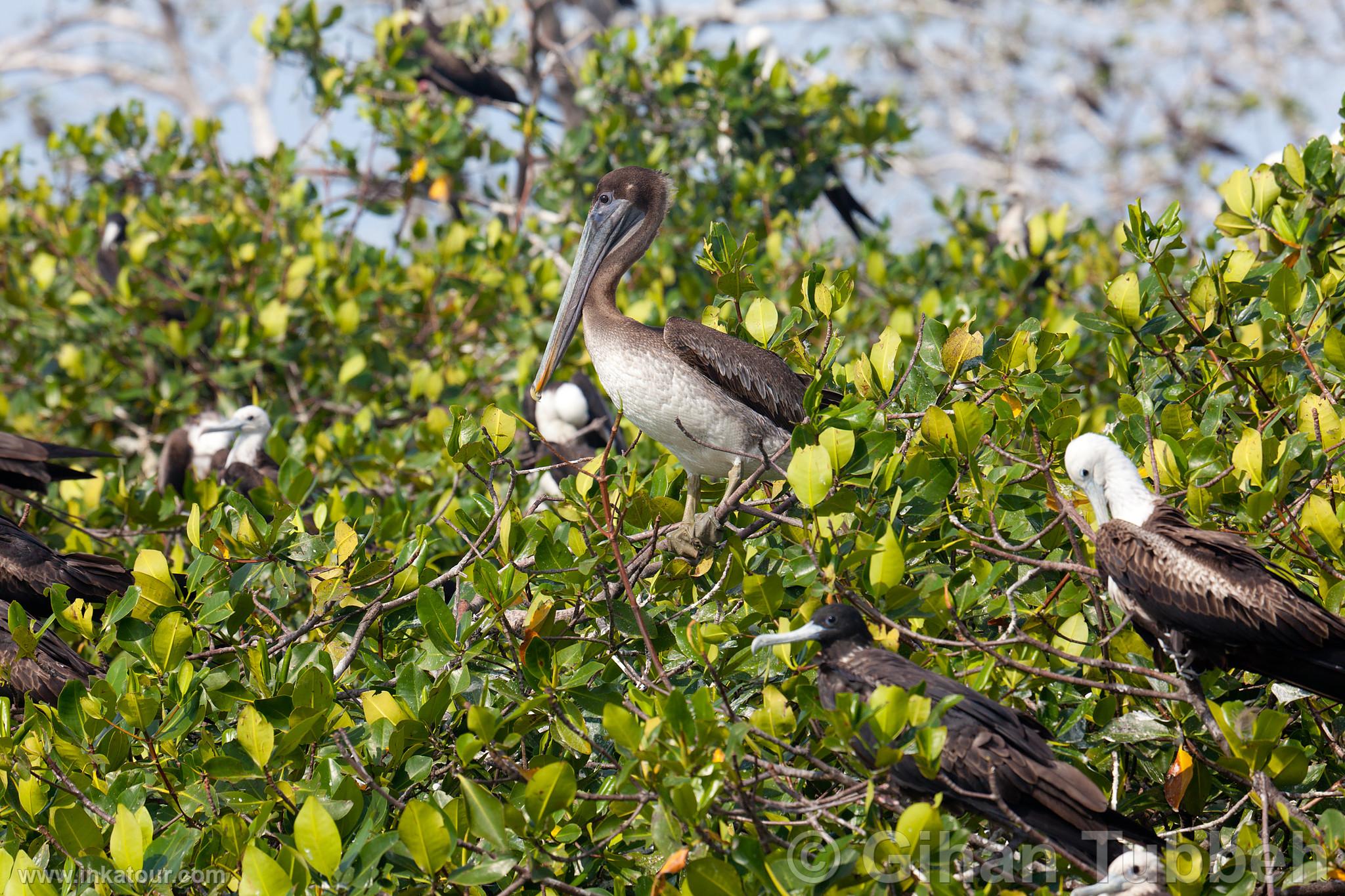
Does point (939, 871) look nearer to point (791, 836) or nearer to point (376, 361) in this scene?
point (791, 836)

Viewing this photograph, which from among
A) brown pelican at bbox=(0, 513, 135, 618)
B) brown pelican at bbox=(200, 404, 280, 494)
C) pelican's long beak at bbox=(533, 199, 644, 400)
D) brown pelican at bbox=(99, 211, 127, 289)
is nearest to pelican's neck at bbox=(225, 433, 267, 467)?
brown pelican at bbox=(200, 404, 280, 494)

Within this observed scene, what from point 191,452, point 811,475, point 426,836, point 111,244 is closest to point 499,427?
point 811,475

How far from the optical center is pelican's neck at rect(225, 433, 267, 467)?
220 inches

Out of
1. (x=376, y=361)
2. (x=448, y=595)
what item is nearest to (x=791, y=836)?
(x=448, y=595)

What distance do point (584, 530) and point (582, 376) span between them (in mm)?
3460

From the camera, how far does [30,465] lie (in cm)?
424

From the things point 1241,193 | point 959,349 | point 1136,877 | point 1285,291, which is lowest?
point 1136,877

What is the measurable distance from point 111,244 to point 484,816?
658 cm

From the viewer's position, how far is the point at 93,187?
24.9 feet

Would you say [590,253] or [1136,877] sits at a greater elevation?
[590,253]

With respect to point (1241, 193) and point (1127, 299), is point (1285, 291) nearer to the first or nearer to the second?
point (1127, 299)

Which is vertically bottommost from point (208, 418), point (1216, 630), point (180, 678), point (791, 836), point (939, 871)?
point (208, 418)

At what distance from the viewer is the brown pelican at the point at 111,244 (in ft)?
23.4

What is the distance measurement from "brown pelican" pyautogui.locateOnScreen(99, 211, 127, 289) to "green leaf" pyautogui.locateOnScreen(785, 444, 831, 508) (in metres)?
5.78
